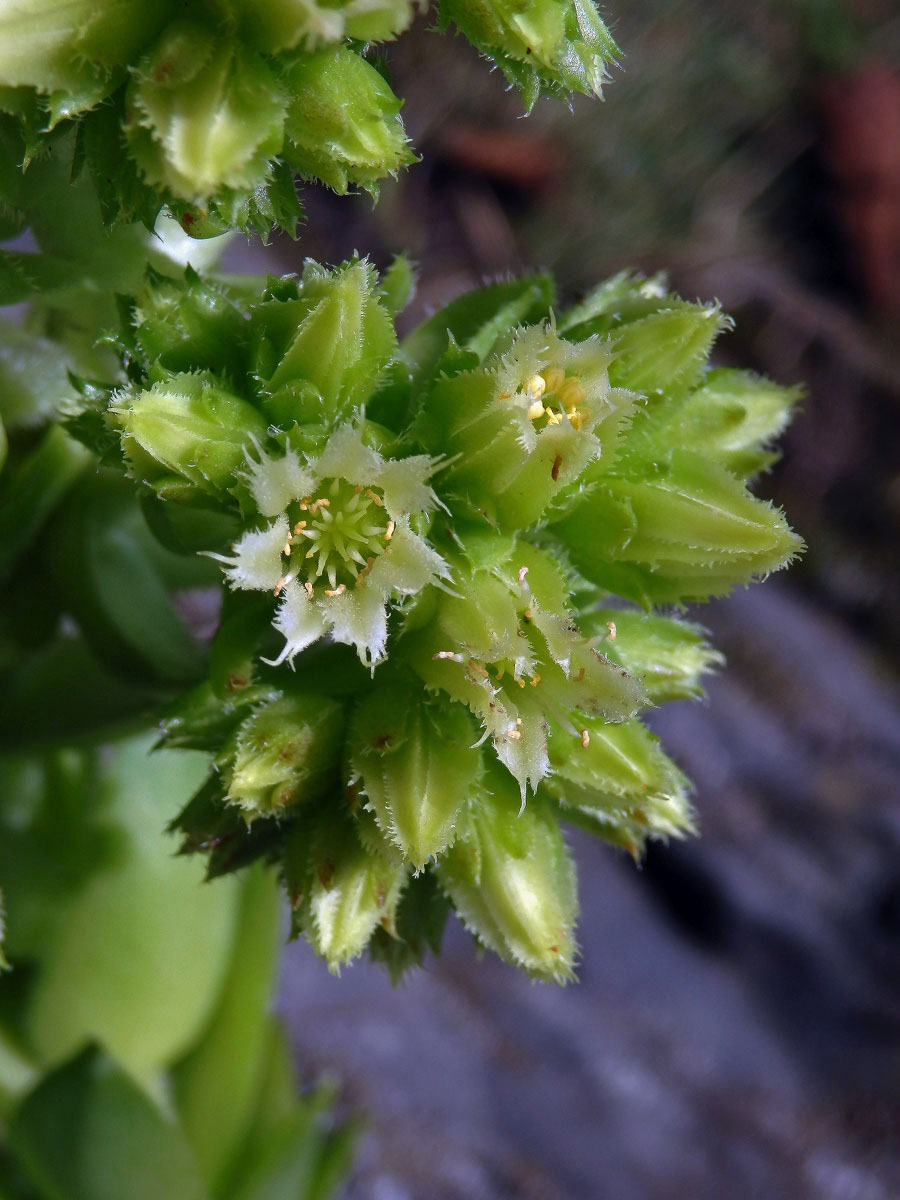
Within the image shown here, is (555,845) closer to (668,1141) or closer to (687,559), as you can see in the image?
(687,559)

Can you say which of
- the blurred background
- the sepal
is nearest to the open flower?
the sepal

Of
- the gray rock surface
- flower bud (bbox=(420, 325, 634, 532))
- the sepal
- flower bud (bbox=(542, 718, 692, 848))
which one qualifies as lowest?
the gray rock surface

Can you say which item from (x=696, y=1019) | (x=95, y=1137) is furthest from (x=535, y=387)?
(x=696, y=1019)

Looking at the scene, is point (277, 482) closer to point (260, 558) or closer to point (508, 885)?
point (260, 558)

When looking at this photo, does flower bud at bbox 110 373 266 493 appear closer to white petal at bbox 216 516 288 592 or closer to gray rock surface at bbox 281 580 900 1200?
white petal at bbox 216 516 288 592

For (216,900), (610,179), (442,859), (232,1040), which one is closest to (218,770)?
(442,859)

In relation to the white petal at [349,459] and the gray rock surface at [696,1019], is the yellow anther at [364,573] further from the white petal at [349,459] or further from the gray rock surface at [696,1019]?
the gray rock surface at [696,1019]

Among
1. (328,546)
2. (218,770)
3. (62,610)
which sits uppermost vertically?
(328,546)
